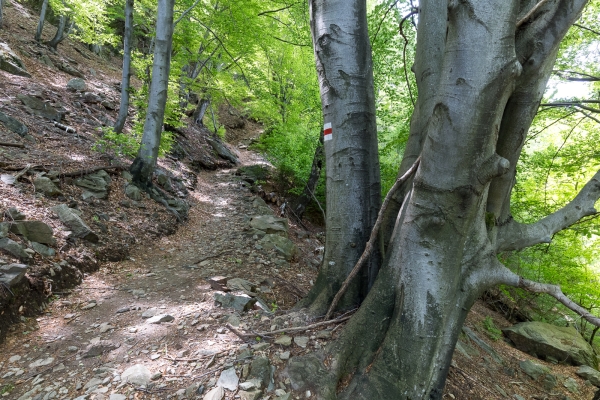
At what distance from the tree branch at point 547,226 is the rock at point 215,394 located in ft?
7.76

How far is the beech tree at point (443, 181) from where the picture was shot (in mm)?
1765

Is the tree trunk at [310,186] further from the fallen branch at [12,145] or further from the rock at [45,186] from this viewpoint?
the fallen branch at [12,145]

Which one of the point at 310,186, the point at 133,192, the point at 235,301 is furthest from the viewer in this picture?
the point at 310,186

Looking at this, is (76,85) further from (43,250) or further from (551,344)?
(551,344)

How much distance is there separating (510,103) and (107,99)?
11.7m

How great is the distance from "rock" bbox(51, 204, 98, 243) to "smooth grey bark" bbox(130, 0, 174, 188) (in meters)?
2.24

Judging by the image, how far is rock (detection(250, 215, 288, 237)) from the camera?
20.1 ft

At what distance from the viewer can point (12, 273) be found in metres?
2.82

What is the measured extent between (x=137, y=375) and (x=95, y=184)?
173 inches

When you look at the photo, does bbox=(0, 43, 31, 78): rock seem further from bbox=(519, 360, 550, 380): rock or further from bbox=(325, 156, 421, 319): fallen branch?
bbox=(519, 360, 550, 380): rock

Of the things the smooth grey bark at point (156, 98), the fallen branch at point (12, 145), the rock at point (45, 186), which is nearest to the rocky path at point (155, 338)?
the rock at point (45, 186)

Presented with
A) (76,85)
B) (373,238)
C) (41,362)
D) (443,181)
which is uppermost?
(76,85)

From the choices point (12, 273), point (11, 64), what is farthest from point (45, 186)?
point (11, 64)

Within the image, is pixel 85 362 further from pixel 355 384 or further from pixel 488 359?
pixel 488 359
